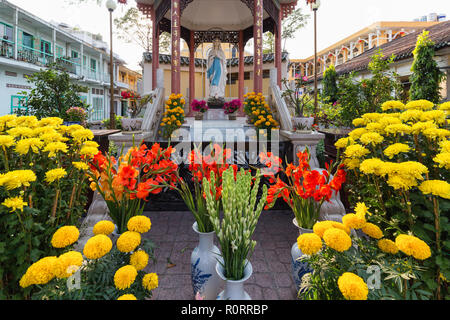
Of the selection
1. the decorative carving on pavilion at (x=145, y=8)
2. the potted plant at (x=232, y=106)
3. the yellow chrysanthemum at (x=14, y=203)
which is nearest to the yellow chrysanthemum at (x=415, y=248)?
the yellow chrysanthemum at (x=14, y=203)

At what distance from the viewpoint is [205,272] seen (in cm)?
202

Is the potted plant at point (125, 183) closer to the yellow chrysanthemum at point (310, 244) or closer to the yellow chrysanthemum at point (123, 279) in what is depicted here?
the yellow chrysanthemum at point (123, 279)

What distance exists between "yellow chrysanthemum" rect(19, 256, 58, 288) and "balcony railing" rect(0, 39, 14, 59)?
18.0 meters

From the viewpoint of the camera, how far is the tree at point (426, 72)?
9.05 m

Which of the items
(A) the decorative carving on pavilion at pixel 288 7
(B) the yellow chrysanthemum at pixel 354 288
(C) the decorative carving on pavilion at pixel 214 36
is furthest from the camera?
(C) the decorative carving on pavilion at pixel 214 36

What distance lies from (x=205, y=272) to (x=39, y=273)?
115cm

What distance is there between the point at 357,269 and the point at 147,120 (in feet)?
17.6

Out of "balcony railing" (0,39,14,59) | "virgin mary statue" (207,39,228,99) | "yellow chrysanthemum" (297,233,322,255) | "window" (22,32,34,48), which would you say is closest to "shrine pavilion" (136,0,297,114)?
"virgin mary statue" (207,39,228,99)

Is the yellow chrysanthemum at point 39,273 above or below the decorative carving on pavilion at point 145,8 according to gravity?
below

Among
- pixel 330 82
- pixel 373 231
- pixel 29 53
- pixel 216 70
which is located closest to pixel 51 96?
pixel 216 70

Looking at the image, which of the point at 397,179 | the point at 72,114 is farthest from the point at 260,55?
the point at 397,179

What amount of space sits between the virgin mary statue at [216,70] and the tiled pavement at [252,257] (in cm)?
671

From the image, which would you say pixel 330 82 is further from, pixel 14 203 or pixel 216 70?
pixel 14 203
